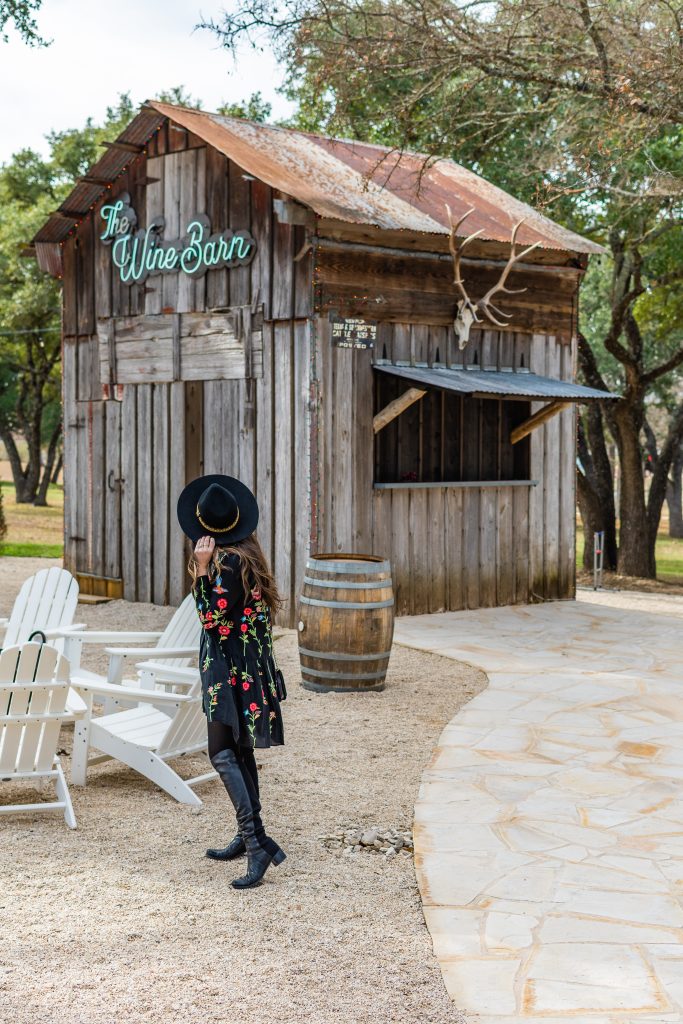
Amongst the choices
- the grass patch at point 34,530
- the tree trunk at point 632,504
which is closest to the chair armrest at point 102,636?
the grass patch at point 34,530

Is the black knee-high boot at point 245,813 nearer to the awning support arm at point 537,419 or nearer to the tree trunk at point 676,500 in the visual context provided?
the awning support arm at point 537,419

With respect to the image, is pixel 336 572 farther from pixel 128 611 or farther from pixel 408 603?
pixel 128 611

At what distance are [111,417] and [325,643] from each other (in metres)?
6.06

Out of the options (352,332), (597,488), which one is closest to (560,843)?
(352,332)

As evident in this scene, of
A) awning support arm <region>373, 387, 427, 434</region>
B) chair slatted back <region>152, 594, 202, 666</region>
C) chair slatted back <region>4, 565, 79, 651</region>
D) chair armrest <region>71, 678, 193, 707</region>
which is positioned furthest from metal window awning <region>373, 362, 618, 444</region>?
chair armrest <region>71, 678, 193, 707</region>

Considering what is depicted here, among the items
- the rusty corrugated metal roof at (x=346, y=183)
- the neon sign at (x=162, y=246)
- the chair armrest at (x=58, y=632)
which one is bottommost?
the chair armrest at (x=58, y=632)

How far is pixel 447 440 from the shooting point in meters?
12.8

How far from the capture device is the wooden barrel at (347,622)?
859 centimetres

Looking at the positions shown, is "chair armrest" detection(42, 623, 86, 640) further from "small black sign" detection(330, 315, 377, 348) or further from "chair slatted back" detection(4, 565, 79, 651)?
"small black sign" detection(330, 315, 377, 348)

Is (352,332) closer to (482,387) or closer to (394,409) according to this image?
(394,409)

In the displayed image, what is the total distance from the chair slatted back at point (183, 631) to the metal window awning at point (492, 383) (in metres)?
4.52

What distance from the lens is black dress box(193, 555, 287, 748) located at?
5.01m

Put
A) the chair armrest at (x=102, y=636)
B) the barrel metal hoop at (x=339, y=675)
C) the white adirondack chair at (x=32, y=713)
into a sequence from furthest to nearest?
1. the barrel metal hoop at (x=339, y=675)
2. the chair armrest at (x=102, y=636)
3. the white adirondack chair at (x=32, y=713)

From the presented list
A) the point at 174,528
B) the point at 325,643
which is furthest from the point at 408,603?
the point at 325,643
